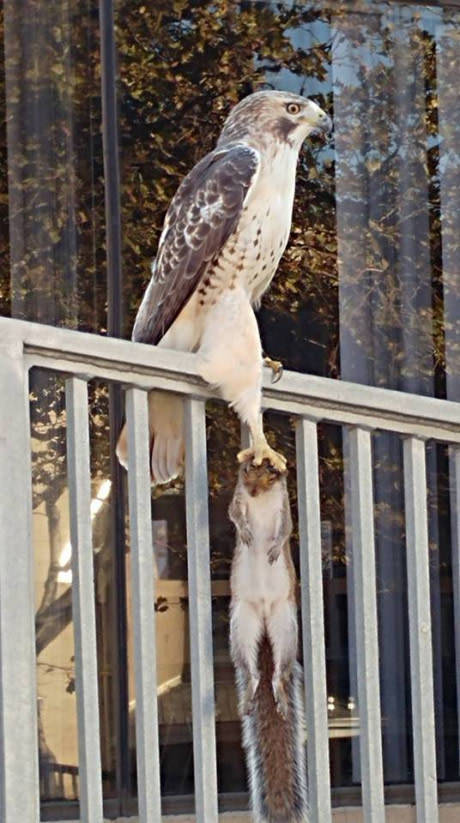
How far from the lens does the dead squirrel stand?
2107 mm

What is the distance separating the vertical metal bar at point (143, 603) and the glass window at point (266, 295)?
→ 2283 millimetres

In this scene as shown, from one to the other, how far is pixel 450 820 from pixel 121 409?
4.75ft

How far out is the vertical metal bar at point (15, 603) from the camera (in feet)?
6.16

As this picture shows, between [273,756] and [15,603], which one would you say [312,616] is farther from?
[15,603]

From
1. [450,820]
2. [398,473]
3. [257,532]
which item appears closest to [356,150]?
[398,473]

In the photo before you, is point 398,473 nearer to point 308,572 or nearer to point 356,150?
point 356,150

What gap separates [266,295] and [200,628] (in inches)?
103

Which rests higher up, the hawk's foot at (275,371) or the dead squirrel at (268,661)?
the hawk's foot at (275,371)

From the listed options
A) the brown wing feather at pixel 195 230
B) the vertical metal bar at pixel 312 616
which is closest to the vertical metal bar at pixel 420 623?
the vertical metal bar at pixel 312 616

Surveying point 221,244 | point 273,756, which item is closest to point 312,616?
point 273,756

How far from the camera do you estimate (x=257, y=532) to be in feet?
7.04

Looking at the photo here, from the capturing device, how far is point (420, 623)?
6.95 ft

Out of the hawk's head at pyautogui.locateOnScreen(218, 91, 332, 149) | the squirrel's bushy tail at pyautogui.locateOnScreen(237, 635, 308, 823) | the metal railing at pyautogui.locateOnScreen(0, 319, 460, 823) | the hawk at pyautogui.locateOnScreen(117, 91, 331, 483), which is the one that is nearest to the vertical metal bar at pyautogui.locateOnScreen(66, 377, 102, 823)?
the metal railing at pyautogui.locateOnScreen(0, 319, 460, 823)

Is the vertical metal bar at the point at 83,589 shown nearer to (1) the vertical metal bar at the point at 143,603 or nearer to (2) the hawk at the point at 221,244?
(1) the vertical metal bar at the point at 143,603
